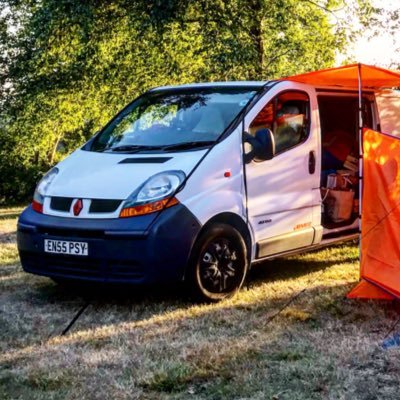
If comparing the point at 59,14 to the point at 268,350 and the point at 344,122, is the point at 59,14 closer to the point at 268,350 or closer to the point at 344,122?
the point at 344,122

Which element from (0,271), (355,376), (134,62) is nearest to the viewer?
(355,376)

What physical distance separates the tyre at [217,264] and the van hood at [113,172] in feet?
1.97

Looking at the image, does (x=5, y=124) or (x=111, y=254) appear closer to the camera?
(x=111, y=254)

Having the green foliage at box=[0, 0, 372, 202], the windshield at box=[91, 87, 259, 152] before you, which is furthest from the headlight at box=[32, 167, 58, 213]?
the green foliage at box=[0, 0, 372, 202]

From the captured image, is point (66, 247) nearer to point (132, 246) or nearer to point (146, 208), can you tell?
point (132, 246)

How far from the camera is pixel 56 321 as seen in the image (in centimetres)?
545

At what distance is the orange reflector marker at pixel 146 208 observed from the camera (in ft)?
17.7

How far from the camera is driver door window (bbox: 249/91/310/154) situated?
6.30 meters

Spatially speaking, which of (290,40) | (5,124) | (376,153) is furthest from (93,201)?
(5,124)

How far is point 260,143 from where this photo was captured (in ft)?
19.7

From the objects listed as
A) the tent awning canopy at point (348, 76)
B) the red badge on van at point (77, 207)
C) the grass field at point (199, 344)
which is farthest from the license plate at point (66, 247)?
the tent awning canopy at point (348, 76)

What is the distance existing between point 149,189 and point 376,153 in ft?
6.45

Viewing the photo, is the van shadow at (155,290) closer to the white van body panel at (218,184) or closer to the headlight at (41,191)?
the white van body panel at (218,184)

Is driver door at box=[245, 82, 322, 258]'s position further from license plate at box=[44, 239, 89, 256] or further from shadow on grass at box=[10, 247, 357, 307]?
license plate at box=[44, 239, 89, 256]
